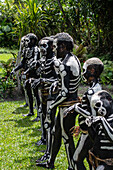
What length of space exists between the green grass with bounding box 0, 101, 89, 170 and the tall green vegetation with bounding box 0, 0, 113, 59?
4.58 m

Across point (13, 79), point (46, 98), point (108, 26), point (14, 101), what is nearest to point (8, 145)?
point (46, 98)

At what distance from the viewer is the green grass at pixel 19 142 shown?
4.93 meters

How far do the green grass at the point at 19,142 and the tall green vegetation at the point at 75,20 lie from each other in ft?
15.0

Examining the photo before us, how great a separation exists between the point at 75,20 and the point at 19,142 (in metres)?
9.36

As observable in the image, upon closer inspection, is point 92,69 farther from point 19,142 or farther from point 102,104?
point 19,142

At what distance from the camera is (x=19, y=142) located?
610cm

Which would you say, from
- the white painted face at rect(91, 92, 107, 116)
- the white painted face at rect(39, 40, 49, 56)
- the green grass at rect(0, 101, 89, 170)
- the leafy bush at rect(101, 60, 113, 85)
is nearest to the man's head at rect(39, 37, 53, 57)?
the white painted face at rect(39, 40, 49, 56)

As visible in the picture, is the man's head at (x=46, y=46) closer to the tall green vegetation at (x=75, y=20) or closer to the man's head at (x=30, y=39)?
the man's head at (x=30, y=39)

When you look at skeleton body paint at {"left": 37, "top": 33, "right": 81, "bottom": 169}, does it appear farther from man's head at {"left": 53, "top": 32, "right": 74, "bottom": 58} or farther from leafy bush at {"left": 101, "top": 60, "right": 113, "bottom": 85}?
leafy bush at {"left": 101, "top": 60, "right": 113, "bottom": 85}

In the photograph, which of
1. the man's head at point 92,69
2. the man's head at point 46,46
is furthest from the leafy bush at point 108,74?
the man's head at point 92,69

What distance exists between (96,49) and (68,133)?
10.5 meters

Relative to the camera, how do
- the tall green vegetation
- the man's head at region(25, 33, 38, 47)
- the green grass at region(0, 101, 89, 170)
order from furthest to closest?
the tall green vegetation, the man's head at region(25, 33, 38, 47), the green grass at region(0, 101, 89, 170)

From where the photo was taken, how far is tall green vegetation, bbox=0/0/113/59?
1195 centimetres

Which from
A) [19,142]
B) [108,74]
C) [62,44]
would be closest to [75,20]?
[108,74]
